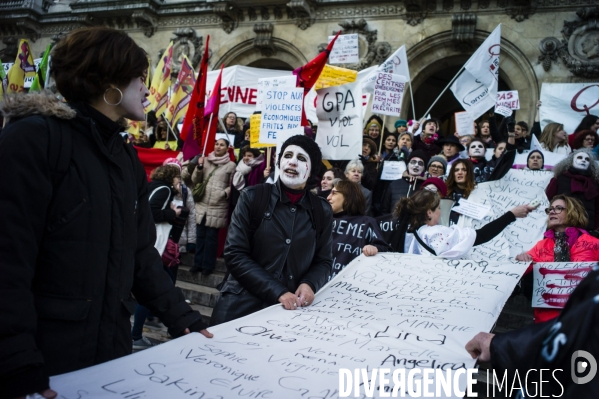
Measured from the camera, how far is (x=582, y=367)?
1.40 meters

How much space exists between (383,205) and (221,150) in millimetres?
2585

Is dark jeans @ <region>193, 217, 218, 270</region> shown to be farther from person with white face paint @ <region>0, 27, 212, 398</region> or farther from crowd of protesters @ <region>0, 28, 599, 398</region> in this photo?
person with white face paint @ <region>0, 27, 212, 398</region>

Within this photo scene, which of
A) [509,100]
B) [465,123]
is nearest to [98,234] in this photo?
[465,123]

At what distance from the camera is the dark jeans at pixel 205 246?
7531 mm

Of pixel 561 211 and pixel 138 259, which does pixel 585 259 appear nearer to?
pixel 561 211

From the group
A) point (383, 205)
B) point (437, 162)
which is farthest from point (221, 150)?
point (437, 162)

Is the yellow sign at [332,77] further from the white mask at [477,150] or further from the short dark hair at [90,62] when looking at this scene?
the short dark hair at [90,62]

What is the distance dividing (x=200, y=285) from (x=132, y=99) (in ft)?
18.6

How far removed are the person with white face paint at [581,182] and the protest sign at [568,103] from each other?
441 centimetres

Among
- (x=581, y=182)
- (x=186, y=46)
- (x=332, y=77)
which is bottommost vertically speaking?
(x=581, y=182)

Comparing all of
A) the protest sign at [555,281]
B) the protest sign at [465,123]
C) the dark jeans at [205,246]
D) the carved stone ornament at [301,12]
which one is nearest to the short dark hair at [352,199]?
the protest sign at [555,281]

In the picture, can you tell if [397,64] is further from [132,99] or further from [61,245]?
[61,245]

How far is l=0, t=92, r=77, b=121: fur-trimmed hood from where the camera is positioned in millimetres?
1812

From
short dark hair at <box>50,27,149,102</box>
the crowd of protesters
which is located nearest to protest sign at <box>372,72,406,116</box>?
the crowd of protesters
